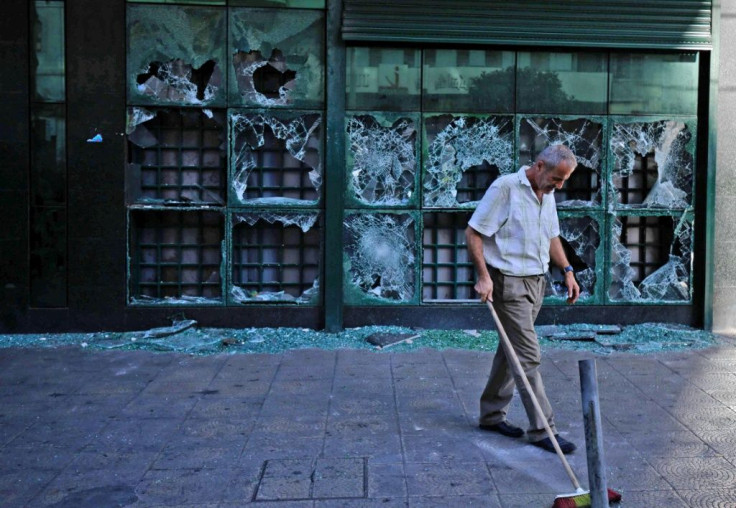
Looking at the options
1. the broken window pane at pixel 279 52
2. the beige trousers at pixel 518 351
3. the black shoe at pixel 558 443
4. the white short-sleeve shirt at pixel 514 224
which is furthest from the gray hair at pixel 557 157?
the broken window pane at pixel 279 52

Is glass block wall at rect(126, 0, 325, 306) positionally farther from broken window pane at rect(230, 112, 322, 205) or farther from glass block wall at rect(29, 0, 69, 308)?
glass block wall at rect(29, 0, 69, 308)

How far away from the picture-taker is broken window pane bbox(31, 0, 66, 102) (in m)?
7.54

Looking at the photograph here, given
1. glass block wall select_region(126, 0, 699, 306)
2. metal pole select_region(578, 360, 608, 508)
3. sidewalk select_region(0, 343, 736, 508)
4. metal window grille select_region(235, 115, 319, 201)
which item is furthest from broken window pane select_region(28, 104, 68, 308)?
metal pole select_region(578, 360, 608, 508)

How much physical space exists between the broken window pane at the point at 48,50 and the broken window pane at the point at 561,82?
5009 mm

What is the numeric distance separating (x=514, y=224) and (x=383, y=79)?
3.88 metres

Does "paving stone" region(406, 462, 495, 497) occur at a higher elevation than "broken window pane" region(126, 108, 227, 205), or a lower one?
lower

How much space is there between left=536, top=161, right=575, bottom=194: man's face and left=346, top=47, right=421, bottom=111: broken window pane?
12.0 feet

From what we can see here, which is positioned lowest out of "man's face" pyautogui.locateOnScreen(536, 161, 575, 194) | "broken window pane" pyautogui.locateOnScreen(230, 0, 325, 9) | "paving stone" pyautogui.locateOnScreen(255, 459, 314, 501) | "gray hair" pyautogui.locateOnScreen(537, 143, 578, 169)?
"paving stone" pyautogui.locateOnScreen(255, 459, 314, 501)

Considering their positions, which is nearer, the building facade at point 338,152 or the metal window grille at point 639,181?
the building facade at point 338,152

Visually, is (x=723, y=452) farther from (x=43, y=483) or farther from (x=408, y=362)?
(x=43, y=483)

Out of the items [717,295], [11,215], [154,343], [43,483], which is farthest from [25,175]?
[717,295]

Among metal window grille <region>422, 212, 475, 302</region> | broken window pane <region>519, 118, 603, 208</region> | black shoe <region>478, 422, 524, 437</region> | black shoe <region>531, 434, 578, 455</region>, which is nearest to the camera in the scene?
black shoe <region>531, 434, 578, 455</region>

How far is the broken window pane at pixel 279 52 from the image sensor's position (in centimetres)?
773

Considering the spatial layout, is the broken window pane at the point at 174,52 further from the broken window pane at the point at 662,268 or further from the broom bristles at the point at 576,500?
the broom bristles at the point at 576,500
